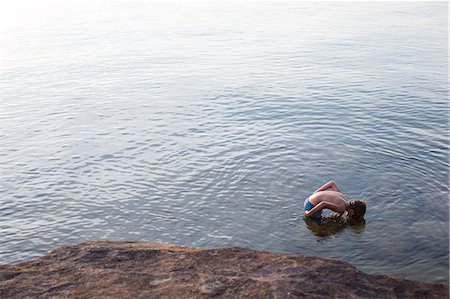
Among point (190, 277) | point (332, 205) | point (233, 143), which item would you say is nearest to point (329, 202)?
point (332, 205)

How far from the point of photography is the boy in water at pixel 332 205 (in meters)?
13.6

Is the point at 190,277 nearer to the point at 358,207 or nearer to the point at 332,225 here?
the point at 332,225

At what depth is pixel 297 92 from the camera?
A: 25.9 meters

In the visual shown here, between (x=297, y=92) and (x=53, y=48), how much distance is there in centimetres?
2182

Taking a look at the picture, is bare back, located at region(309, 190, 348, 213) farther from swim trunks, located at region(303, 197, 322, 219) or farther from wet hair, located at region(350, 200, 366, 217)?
wet hair, located at region(350, 200, 366, 217)

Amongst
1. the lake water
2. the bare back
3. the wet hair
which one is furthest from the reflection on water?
the bare back

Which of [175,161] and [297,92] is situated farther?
[297,92]

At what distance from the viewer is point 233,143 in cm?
1953

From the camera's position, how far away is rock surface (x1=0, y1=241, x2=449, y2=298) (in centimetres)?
940

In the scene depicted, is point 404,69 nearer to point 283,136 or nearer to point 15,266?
point 283,136

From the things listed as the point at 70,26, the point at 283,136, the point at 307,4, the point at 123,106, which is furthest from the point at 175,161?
the point at 307,4

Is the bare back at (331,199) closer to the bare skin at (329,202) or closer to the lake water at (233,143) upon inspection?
the bare skin at (329,202)

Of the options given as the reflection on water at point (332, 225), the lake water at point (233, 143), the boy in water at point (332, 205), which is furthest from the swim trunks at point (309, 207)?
the lake water at point (233, 143)

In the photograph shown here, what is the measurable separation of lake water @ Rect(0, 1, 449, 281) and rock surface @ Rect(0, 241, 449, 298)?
1.93 m
